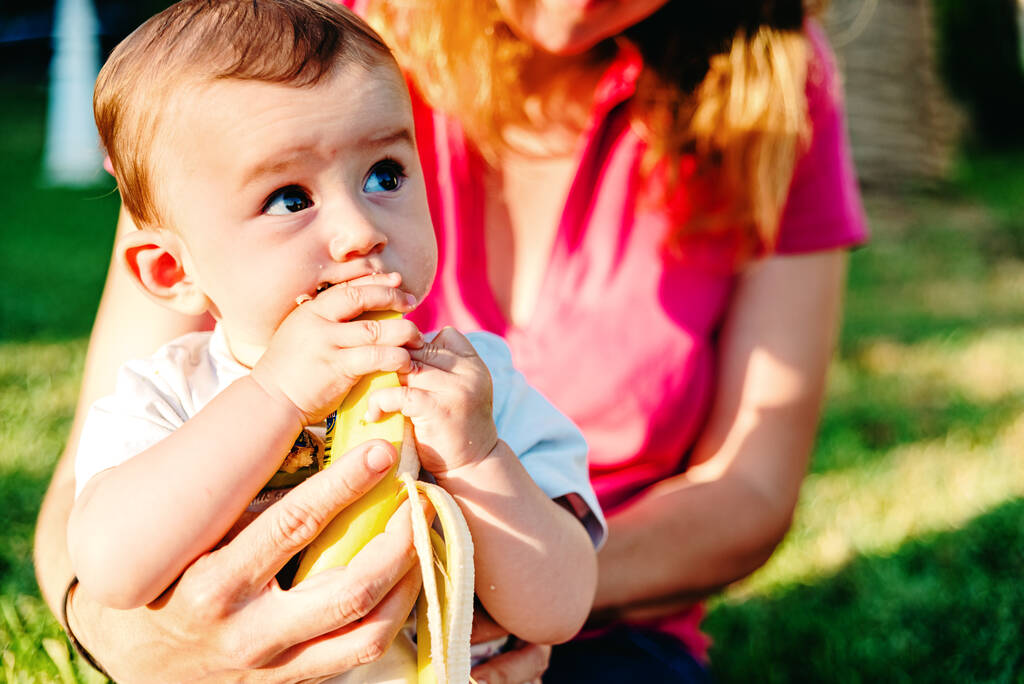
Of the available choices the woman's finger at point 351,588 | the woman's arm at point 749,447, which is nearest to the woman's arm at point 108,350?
the woman's finger at point 351,588

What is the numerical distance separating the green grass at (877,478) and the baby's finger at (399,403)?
2.72 ft

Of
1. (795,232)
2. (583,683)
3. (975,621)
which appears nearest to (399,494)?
(583,683)

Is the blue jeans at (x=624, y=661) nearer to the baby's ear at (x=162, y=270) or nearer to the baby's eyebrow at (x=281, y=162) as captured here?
the baby's ear at (x=162, y=270)

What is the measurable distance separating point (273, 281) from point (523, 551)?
1.55ft

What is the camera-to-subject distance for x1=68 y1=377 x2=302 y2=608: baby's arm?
126cm

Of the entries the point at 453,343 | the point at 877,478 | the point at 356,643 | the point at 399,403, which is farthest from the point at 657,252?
the point at 877,478

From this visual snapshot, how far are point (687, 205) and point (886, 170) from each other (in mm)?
6610

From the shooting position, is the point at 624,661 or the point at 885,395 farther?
the point at 885,395

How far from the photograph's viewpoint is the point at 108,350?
1.94 metres

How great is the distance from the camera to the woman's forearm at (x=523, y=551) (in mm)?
1349

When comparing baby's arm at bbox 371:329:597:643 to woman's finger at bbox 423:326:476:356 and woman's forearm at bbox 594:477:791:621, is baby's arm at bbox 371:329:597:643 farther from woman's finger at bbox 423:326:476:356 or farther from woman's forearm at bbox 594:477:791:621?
woman's forearm at bbox 594:477:791:621

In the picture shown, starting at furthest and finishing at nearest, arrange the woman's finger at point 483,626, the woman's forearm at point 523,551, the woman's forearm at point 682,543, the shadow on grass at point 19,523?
the shadow on grass at point 19,523 < the woman's forearm at point 682,543 < the woman's finger at point 483,626 < the woman's forearm at point 523,551

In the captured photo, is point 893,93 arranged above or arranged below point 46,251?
below

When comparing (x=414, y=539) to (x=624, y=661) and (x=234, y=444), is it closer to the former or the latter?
(x=234, y=444)
